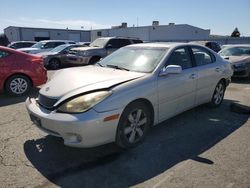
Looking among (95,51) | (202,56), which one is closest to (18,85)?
(202,56)

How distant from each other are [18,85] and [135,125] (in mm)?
4514

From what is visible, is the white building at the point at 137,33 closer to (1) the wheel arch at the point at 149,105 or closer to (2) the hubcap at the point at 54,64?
(2) the hubcap at the point at 54,64

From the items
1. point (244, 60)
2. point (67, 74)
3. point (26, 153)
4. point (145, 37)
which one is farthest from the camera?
point (145, 37)

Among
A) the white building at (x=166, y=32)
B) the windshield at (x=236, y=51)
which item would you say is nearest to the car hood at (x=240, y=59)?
the windshield at (x=236, y=51)

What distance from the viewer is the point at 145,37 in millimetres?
43875

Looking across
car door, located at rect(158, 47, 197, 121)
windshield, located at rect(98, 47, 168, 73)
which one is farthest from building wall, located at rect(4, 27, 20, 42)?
car door, located at rect(158, 47, 197, 121)

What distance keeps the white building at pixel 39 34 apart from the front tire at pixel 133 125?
40.6m

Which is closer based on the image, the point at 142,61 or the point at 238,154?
the point at 238,154

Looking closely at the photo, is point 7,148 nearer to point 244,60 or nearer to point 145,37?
point 244,60

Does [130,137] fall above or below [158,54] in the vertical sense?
below

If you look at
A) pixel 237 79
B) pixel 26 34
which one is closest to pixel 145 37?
pixel 26 34

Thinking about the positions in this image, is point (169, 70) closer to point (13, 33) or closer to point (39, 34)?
point (39, 34)

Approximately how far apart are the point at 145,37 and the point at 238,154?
136ft

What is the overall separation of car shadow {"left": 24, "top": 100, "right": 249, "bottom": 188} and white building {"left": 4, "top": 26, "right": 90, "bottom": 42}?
40092 millimetres
